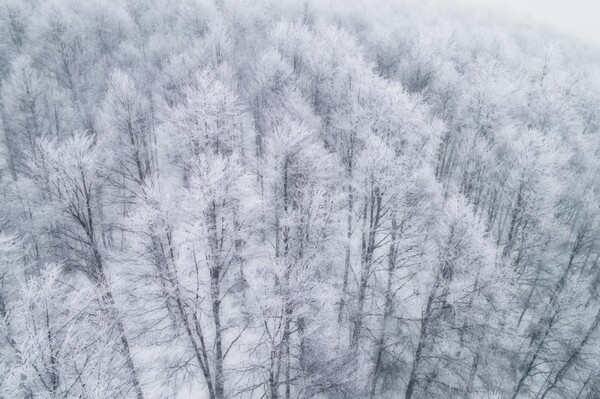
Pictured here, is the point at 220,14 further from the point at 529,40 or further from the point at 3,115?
the point at 529,40

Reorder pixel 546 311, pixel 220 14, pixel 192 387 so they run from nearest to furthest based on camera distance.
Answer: pixel 192 387 < pixel 546 311 < pixel 220 14

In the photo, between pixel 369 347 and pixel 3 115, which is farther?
pixel 3 115

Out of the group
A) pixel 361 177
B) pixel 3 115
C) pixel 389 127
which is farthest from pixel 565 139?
pixel 3 115

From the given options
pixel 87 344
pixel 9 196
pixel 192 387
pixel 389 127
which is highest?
pixel 389 127

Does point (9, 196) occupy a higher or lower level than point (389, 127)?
lower

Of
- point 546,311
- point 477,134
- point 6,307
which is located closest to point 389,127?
point 477,134

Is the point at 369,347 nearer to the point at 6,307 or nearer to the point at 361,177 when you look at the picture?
the point at 361,177

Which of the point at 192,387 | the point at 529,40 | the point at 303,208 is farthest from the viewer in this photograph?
the point at 529,40
